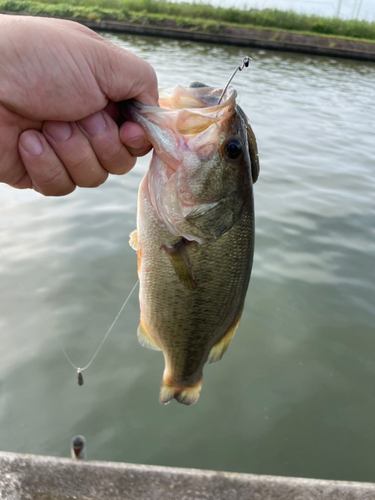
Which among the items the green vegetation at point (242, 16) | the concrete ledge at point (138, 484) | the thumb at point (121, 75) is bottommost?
the concrete ledge at point (138, 484)

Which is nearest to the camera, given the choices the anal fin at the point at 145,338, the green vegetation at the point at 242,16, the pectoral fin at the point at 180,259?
the pectoral fin at the point at 180,259

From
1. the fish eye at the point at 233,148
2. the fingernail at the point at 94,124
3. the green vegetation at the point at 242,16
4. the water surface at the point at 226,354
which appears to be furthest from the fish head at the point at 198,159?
the green vegetation at the point at 242,16

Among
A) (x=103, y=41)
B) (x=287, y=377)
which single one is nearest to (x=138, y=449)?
(x=287, y=377)

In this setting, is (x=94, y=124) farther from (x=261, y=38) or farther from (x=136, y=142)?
(x=261, y=38)

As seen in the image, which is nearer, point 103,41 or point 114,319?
point 103,41

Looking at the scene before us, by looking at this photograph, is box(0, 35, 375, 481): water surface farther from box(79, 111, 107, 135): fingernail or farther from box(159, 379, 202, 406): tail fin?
box(79, 111, 107, 135): fingernail

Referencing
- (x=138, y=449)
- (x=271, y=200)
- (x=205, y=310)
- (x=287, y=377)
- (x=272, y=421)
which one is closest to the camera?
(x=205, y=310)

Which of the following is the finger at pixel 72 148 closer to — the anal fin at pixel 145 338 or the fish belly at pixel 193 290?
the fish belly at pixel 193 290

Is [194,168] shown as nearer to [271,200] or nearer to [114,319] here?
[114,319]
